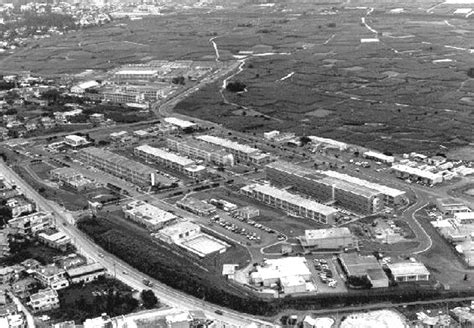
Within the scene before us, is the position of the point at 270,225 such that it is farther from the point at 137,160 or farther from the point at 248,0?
the point at 248,0

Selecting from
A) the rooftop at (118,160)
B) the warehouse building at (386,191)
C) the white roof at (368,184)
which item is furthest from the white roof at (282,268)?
the rooftop at (118,160)

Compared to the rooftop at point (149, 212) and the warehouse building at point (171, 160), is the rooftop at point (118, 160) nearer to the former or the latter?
the warehouse building at point (171, 160)

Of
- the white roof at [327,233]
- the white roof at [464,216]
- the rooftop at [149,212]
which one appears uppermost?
the white roof at [327,233]

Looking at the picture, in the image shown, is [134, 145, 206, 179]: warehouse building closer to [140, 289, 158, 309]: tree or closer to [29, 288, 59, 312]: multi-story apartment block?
[140, 289, 158, 309]: tree

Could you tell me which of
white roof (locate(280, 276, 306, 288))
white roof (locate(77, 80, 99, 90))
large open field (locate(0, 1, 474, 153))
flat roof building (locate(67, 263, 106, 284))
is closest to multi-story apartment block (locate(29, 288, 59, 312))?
flat roof building (locate(67, 263, 106, 284))

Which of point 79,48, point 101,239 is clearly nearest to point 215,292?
point 101,239
